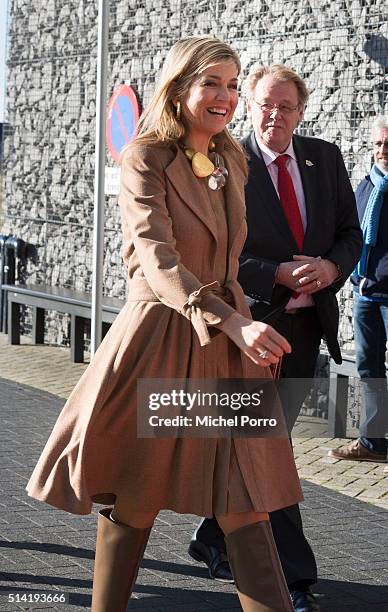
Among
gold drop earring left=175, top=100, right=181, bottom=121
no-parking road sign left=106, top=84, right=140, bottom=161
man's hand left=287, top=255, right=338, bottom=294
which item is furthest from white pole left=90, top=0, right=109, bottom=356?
Result: gold drop earring left=175, top=100, right=181, bottom=121

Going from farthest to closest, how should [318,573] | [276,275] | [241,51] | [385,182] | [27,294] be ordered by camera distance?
[27,294] → [241,51] → [385,182] → [318,573] → [276,275]

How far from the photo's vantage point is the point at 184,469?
13.2 ft

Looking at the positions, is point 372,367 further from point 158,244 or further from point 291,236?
point 158,244

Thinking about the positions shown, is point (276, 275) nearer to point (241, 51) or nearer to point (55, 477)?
point (55, 477)

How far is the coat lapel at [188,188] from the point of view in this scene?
405cm

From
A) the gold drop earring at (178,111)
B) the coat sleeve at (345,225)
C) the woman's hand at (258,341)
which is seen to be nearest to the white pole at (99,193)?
the coat sleeve at (345,225)

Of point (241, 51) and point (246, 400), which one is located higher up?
point (241, 51)

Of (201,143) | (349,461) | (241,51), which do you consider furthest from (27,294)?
(201,143)

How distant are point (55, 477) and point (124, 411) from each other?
0.31 meters

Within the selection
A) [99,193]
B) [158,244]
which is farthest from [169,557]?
[99,193]

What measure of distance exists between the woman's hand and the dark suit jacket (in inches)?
47.8

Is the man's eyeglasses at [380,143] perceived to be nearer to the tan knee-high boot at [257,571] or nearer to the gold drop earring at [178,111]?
the gold drop earring at [178,111]

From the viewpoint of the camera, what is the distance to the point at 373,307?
8320mm

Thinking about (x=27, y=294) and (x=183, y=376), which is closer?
(x=183, y=376)
